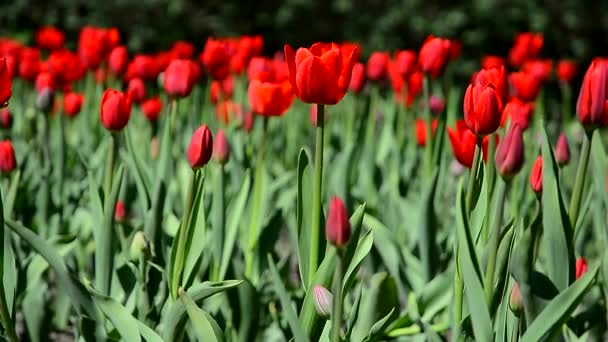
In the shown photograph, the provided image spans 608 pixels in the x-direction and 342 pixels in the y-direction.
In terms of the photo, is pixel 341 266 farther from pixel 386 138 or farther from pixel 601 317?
pixel 386 138

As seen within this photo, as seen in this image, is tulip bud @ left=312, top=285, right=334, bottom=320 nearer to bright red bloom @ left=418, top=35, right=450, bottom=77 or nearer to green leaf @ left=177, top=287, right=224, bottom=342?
green leaf @ left=177, top=287, right=224, bottom=342

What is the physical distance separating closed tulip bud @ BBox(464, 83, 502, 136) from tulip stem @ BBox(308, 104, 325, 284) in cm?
25

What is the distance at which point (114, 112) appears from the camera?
2.04 metres

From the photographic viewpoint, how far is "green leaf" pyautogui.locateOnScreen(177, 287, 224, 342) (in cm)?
161

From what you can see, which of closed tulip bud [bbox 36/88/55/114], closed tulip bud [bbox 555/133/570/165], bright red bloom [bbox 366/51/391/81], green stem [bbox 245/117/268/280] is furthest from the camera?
bright red bloom [bbox 366/51/391/81]

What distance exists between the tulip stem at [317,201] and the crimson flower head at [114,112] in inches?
20.2

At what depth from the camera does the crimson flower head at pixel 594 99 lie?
5.59 feet

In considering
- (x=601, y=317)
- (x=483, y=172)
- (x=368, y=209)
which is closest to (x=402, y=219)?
(x=368, y=209)

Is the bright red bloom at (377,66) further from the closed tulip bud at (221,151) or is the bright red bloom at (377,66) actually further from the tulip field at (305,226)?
the closed tulip bud at (221,151)

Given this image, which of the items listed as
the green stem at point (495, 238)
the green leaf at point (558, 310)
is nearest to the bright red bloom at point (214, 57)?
the green stem at point (495, 238)

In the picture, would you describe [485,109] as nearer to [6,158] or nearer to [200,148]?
[200,148]

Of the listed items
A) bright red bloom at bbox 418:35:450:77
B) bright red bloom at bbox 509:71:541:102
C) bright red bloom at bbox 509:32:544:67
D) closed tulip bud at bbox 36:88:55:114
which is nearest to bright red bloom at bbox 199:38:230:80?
closed tulip bud at bbox 36:88:55:114

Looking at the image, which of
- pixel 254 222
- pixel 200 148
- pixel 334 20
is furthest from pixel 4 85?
pixel 334 20

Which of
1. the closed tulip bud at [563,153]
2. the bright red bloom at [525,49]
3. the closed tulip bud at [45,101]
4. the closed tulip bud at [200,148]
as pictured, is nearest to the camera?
the closed tulip bud at [200,148]
